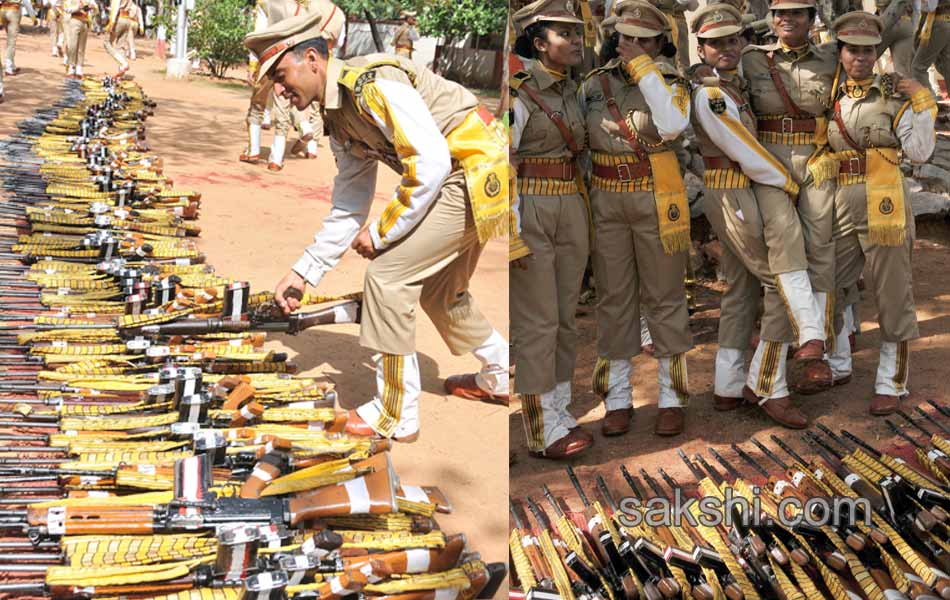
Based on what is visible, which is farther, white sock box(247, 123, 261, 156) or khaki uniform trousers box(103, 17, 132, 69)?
khaki uniform trousers box(103, 17, 132, 69)

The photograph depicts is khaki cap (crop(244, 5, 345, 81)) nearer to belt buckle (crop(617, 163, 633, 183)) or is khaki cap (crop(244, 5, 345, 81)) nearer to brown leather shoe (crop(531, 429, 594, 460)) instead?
belt buckle (crop(617, 163, 633, 183))

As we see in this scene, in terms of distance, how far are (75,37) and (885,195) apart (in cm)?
1186

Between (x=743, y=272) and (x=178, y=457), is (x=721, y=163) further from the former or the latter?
(x=178, y=457)

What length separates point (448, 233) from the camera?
3023mm

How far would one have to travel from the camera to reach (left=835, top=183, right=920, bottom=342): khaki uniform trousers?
3.03m

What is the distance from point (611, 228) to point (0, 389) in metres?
1.95

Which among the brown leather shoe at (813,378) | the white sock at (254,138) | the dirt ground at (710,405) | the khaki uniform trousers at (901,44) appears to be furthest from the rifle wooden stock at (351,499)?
the white sock at (254,138)

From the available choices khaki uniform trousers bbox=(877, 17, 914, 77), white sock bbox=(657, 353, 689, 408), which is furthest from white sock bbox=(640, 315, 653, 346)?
khaki uniform trousers bbox=(877, 17, 914, 77)

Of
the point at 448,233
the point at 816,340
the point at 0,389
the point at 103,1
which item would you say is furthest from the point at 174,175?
the point at 103,1

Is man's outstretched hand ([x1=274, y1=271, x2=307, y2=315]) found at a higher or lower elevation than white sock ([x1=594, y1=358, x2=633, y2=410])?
higher

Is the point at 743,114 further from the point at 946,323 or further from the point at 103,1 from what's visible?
the point at 103,1

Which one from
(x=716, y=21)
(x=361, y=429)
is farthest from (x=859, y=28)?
(x=361, y=429)

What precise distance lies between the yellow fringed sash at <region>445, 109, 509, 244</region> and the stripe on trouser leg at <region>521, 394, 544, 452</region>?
491 mm

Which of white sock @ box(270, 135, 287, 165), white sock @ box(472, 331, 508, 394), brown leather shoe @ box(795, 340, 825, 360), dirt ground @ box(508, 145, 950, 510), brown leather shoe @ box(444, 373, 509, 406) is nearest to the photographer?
dirt ground @ box(508, 145, 950, 510)
